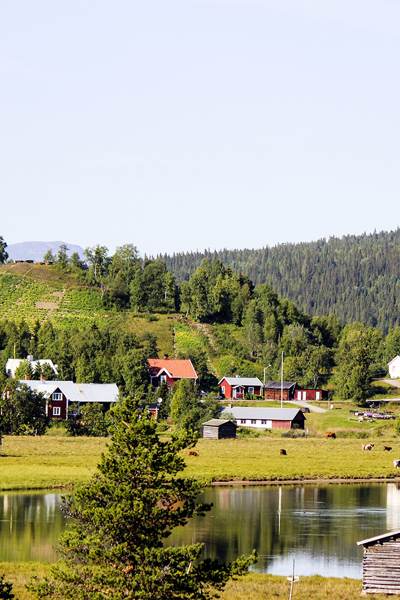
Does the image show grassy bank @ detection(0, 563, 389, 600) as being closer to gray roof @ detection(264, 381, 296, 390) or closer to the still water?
the still water

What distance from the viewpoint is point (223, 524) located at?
1578 inches

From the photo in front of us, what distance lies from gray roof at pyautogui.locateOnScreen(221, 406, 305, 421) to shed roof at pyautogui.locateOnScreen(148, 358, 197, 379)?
19.7 m

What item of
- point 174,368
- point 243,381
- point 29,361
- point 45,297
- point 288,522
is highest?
point 45,297

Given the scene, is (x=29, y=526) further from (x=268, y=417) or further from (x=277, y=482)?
(x=268, y=417)

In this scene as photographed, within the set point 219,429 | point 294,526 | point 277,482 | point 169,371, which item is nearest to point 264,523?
point 294,526

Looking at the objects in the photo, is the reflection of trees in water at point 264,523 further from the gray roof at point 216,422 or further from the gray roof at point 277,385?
the gray roof at point 277,385

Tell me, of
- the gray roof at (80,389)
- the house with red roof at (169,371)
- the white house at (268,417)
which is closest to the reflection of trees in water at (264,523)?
the white house at (268,417)

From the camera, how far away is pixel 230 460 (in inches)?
2579

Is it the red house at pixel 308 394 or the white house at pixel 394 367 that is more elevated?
the white house at pixel 394 367

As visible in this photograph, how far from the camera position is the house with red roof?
4596 inches

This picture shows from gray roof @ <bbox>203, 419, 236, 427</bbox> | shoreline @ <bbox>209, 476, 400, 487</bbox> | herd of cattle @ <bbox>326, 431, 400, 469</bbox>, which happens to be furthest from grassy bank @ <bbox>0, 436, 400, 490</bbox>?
gray roof @ <bbox>203, 419, 236, 427</bbox>

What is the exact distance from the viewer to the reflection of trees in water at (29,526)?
33.0 m

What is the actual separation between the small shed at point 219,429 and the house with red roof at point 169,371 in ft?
92.7

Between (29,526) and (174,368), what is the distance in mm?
80477
